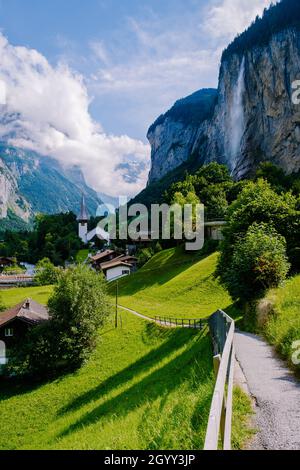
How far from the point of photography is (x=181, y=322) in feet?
125

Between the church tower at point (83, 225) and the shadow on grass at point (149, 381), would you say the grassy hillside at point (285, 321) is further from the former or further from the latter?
the church tower at point (83, 225)

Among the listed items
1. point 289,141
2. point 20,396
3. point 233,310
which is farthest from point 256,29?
point 20,396

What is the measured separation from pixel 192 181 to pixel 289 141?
85.3 ft

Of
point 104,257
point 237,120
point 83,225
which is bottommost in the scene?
point 104,257

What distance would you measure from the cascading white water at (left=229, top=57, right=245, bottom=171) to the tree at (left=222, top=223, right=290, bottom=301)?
96.2 m

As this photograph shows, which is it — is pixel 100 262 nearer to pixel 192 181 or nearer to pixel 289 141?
pixel 192 181

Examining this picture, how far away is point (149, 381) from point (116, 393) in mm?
4021

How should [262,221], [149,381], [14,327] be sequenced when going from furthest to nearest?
[14,327] → [262,221] → [149,381]

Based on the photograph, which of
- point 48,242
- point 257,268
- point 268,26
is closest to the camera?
point 257,268

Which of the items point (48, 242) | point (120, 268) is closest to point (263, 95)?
point (120, 268)

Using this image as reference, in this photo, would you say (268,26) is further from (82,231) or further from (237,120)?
(82,231)

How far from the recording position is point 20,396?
34.2 metres

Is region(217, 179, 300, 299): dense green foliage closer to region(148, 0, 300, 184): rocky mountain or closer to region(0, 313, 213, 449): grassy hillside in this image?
region(0, 313, 213, 449): grassy hillside

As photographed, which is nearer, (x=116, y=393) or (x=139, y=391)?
(x=139, y=391)
